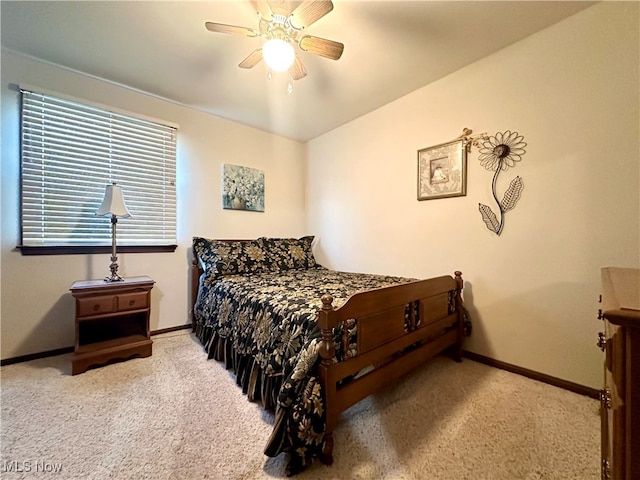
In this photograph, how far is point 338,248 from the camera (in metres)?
3.58

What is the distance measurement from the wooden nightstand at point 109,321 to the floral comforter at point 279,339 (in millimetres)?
523

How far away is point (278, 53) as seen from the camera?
5.26ft

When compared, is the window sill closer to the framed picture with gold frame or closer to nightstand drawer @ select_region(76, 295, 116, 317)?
nightstand drawer @ select_region(76, 295, 116, 317)

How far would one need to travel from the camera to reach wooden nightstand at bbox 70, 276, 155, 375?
2043 millimetres

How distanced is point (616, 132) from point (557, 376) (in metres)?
1.69

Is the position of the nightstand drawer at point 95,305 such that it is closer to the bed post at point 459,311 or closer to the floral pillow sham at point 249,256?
the floral pillow sham at point 249,256

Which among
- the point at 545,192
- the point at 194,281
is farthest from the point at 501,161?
the point at 194,281

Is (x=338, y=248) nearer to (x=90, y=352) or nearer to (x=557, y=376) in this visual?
(x=557, y=376)

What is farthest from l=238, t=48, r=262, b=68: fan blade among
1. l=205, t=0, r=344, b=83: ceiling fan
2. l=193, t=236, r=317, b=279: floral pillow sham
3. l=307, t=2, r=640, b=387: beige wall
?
l=193, t=236, r=317, b=279: floral pillow sham

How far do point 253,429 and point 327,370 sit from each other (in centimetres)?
63

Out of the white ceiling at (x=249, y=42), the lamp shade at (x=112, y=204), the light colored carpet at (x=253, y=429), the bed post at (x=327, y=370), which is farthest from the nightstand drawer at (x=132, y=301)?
the white ceiling at (x=249, y=42)

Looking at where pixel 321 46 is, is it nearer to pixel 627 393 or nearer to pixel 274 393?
pixel 627 393

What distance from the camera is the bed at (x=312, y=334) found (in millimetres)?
1223

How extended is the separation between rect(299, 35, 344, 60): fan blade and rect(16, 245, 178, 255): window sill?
2.41 meters
